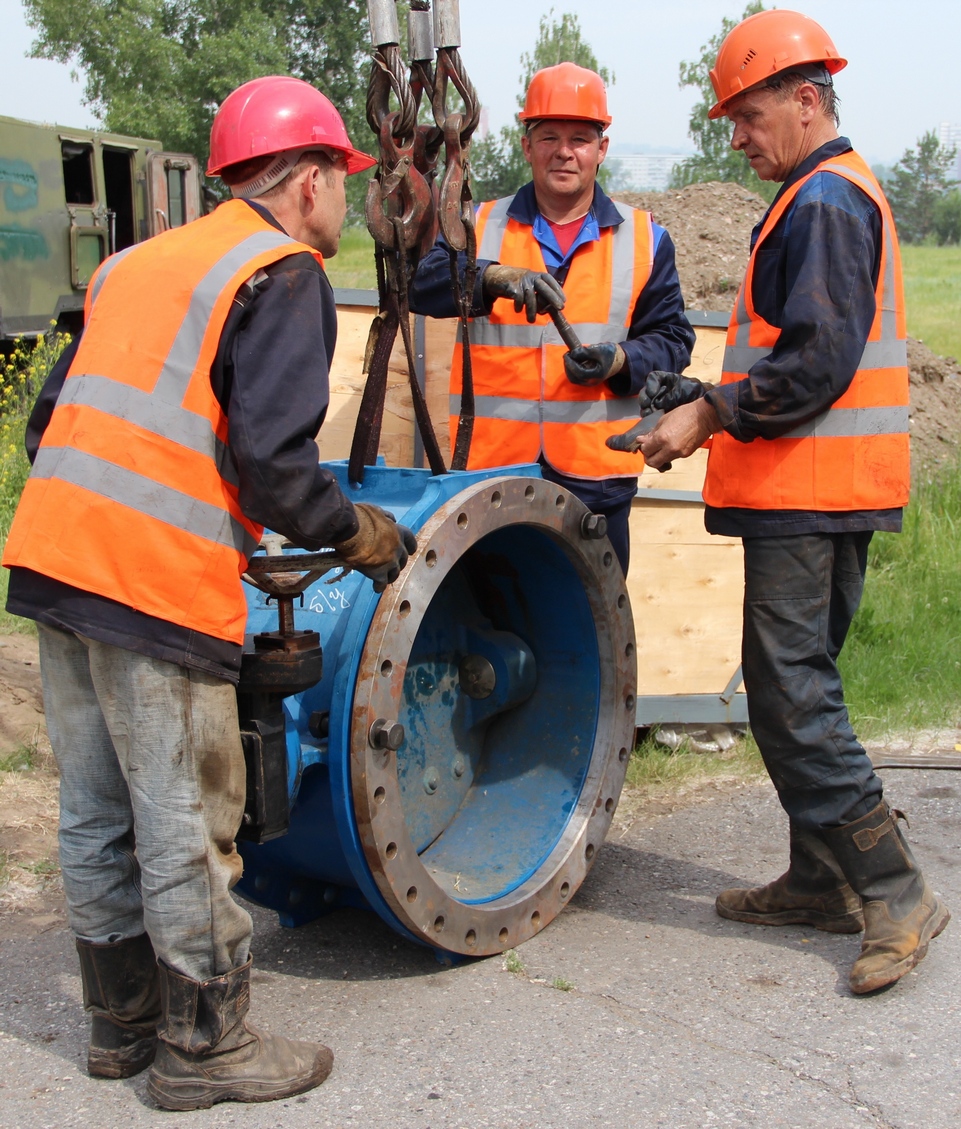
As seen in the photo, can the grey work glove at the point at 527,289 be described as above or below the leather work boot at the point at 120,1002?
above

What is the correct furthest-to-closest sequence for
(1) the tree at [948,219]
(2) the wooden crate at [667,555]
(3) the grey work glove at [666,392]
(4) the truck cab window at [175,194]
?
(1) the tree at [948,219] < (4) the truck cab window at [175,194] < (2) the wooden crate at [667,555] < (3) the grey work glove at [666,392]

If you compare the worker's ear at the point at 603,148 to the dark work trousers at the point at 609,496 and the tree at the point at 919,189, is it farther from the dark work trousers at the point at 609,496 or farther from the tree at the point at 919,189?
the tree at the point at 919,189

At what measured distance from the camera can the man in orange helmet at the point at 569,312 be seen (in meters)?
3.55

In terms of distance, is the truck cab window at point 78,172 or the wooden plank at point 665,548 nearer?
the wooden plank at point 665,548

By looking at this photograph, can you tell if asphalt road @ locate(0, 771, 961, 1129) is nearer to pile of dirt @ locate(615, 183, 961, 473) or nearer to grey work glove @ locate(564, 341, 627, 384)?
grey work glove @ locate(564, 341, 627, 384)

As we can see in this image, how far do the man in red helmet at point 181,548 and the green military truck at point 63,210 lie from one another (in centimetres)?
912

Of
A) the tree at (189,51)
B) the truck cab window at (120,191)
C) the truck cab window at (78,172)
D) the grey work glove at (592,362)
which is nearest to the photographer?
the grey work glove at (592,362)

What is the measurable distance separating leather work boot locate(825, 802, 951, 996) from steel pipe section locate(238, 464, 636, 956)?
0.67 metres

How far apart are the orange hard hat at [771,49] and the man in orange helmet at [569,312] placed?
2.40 ft

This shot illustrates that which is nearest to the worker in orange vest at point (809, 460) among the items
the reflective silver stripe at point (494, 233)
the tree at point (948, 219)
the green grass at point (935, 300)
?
the reflective silver stripe at point (494, 233)

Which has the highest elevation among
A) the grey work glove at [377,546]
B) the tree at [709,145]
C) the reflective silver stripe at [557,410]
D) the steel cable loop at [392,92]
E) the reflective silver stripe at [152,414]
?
the tree at [709,145]

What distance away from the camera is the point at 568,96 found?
353 centimetres

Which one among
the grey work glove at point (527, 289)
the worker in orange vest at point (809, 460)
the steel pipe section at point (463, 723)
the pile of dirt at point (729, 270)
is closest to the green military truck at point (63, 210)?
the pile of dirt at point (729, 270)

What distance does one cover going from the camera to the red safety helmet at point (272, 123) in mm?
2330
